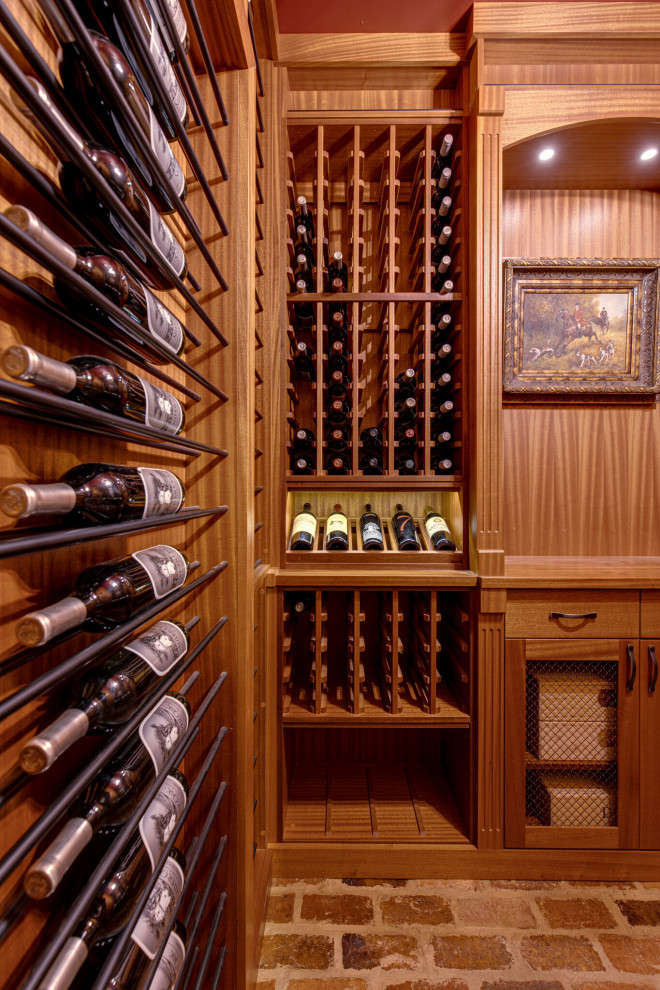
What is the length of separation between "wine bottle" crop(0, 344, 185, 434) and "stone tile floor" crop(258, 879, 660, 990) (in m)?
1.39

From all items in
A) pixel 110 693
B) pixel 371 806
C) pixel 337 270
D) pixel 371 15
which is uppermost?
pixel 371 15

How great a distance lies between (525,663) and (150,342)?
1463 mm

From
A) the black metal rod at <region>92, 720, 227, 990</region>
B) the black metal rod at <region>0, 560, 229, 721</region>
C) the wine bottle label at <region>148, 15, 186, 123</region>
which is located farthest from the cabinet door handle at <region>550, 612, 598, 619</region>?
the wine bottle label at <region>148, 15, 186, 123</region>

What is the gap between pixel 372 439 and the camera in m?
1.81

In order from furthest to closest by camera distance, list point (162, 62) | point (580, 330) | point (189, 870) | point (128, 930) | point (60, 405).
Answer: point (580, 330) < point (189, 870) < point (162, 62) < point (128, 930) < point (60, 405)

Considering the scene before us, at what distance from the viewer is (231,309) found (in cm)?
94

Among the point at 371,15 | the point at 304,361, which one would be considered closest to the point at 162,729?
the point at 304,361

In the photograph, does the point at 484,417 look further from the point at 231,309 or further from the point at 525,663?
the point at 231,309

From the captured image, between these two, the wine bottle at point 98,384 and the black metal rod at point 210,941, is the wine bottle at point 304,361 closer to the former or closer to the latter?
the wine bottle at point 98,384

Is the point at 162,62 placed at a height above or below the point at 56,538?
above

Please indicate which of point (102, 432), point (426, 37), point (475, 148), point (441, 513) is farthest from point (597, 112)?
point (102, 432)

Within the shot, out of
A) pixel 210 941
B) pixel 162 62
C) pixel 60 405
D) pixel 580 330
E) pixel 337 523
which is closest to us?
pixel 60 405

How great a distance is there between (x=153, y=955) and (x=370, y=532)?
127cm

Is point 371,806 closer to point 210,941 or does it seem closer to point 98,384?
point 210,941
